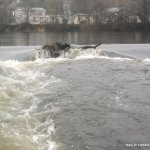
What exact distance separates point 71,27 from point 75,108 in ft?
200

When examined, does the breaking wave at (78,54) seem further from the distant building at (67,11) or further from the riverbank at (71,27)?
the distant building at (67,11)

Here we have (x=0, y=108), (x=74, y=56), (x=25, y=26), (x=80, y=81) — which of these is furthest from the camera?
(x=25, y=26)

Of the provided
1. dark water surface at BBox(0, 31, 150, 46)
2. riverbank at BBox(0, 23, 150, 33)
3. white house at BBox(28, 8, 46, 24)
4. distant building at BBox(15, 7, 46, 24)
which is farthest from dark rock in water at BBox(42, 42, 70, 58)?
white house at BBox(28, 8, 46, 24)

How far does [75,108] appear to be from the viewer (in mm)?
10688

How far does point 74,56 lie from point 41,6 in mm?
95943

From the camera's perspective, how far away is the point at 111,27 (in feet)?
221

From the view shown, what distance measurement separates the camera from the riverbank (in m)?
66.6

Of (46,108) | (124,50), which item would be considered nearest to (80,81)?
(46,108)

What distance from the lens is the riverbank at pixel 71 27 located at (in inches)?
2621

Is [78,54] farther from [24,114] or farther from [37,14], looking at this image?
[37,14]

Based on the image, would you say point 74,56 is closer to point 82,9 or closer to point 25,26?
point 25,26

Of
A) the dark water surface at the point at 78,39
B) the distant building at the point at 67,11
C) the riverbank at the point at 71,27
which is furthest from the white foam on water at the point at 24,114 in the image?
the distant building at the point at 67,11

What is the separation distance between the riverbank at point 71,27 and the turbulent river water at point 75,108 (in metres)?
49.3

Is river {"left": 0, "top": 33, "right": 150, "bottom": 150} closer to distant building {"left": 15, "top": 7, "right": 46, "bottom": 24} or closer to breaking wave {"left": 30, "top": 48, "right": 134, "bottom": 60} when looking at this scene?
breaking wave {"left": 30, "top": 48, "right": 134, "bottom": 60}
